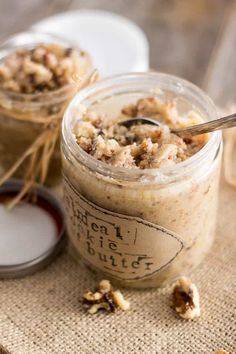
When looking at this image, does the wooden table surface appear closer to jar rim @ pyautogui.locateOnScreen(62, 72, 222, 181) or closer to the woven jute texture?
jar rim @ pyautogui.locateOnScreen(62, 72, 222, 181)

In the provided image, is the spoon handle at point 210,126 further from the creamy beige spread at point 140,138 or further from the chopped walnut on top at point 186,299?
the chopped walnut on top at point 186,299

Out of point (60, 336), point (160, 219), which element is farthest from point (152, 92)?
point (60, 336)

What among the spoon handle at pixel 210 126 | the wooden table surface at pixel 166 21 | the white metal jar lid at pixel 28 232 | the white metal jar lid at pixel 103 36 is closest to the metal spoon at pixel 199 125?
the spoon handle at pixel 210 126

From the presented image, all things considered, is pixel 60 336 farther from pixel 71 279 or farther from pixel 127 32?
pixel 127 32

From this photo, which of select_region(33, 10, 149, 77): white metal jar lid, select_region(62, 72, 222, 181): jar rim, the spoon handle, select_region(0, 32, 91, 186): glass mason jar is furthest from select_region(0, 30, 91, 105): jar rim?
the spoon handle

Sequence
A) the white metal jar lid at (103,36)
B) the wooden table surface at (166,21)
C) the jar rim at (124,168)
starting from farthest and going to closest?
1. the wooden table surface at (166,21)
2. the white metal jar lid at (103,36)
3. the jar rim at (124,168)

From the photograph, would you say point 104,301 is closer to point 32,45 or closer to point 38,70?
point 38,70

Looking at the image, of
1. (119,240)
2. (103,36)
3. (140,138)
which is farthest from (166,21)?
(119,240)
